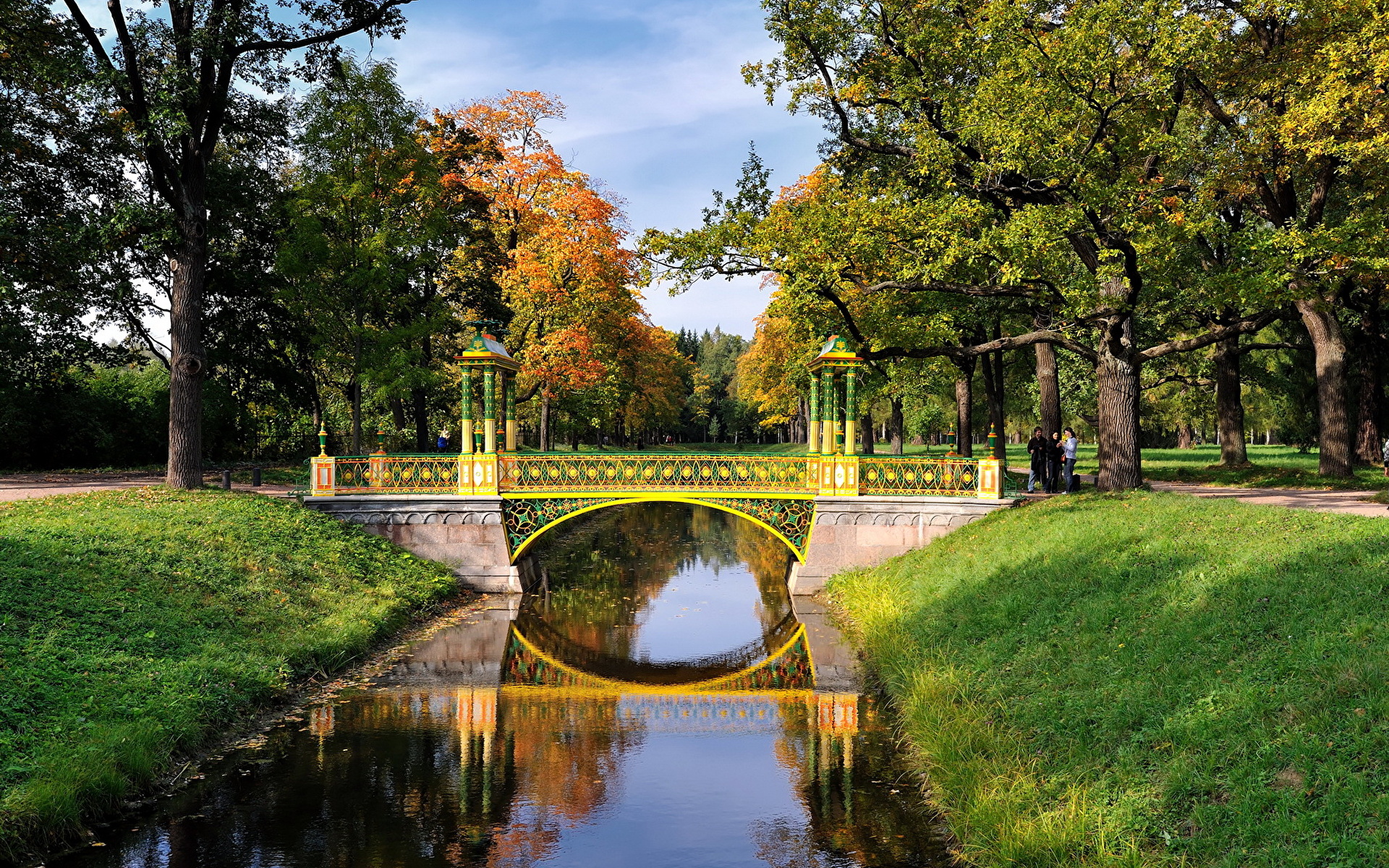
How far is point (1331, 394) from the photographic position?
23.6 metres

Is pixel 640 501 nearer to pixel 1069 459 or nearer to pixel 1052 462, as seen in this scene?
pixel 1069 459

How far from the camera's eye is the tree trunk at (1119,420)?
63.4 feet

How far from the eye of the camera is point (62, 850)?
25.7 feet

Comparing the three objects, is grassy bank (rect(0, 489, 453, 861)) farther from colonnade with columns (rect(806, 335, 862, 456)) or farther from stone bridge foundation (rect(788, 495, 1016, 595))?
colonnade with columns (rect(806, 335, 862, 456))

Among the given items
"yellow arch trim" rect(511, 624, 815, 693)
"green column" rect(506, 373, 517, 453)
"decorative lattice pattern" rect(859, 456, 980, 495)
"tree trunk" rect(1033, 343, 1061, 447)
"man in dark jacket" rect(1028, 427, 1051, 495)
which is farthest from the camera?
"tree trunk" rect(1033, 343, 1061, 447)

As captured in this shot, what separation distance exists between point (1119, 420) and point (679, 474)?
9529mm

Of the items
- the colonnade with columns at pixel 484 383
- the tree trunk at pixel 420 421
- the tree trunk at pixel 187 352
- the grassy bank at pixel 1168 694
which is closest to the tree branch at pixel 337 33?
the tree trunk at pixel 187 352

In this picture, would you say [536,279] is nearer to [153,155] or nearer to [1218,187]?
A: [153,155]

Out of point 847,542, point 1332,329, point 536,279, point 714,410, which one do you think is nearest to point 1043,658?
point 847,542

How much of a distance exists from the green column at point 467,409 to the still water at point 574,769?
16.2 ft

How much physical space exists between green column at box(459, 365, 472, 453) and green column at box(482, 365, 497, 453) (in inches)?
15.2

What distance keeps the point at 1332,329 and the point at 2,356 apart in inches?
1428

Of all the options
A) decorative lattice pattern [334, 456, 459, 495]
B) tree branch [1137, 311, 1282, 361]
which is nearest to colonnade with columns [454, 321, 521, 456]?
decorative lattice pattern [334, 456, 459, 495]

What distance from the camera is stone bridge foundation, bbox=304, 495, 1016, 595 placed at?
20.6 meters
